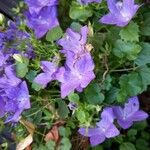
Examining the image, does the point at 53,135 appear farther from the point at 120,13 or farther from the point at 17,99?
the point at 120,13

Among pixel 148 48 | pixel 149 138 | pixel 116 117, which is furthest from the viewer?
pixel 149 138

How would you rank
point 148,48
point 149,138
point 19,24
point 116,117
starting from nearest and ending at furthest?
point 148,48 < point 116,117 < point 19,24 < point 149,138

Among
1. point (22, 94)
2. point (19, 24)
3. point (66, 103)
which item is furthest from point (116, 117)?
point (19, 24)

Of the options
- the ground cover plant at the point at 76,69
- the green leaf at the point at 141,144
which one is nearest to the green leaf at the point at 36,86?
the ground cover plant at the point at 76,69

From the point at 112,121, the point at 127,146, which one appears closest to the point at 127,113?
the point at 112,121

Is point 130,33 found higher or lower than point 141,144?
higher

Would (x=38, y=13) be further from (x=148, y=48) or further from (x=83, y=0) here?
(x=148, y=48)

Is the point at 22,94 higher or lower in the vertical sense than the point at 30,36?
lower
